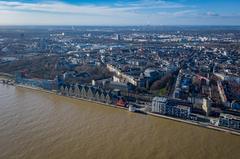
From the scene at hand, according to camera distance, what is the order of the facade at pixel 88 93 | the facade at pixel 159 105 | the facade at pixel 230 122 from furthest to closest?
the facade at pixel 88 93
the facade at pixel 159 105
the facade at pixel 230 122

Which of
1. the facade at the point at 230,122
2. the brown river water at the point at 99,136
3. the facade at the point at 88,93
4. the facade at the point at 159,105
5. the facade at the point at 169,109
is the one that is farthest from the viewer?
the facade at the point at 88,93

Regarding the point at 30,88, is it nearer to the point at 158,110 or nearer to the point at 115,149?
the point at 158,110

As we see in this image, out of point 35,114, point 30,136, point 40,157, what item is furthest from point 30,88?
point 40,157

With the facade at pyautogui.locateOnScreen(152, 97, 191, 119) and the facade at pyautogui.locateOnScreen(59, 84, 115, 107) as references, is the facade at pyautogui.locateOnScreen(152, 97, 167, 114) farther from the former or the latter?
the facade at pyautogui.locateOnScreen(59, 84, 115, 107)

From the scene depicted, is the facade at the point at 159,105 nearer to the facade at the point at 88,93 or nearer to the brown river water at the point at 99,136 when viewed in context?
the brown river water at the point at 99,136

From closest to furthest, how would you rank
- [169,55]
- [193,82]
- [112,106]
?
[112,106] < [193,82] < [169,55]

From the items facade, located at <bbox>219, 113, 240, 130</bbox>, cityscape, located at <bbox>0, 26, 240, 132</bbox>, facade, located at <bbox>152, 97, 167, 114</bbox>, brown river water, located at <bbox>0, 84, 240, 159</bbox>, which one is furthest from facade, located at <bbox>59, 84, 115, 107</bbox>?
facade, located at <bbox>219, 113, 240, 130</bbox>

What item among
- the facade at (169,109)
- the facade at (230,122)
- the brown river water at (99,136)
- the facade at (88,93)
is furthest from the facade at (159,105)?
the facade at (230,122)

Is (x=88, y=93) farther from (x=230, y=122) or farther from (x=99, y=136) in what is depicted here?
(x=230, y=122)
